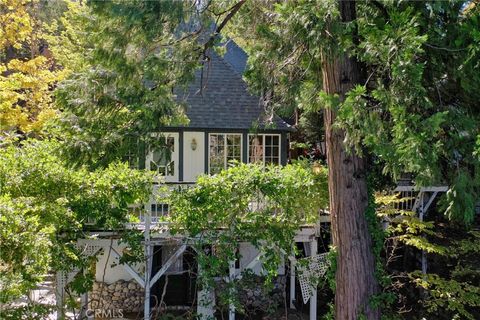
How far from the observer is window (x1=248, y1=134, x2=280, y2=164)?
1191 cm

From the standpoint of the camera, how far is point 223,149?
11.9 meters

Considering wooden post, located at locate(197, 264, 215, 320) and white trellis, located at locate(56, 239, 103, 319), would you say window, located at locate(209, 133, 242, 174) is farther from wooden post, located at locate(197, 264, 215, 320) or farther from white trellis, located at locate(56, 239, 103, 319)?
white trellis, located at locate(56, 239, 103, 319)

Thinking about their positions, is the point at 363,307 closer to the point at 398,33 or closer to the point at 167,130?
the point at 398,33

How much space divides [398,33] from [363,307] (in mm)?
4044

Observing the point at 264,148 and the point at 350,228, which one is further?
the point at 264,148

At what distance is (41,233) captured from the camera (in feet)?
15.2

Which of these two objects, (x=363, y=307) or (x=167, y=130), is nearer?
(x=363, y=307)

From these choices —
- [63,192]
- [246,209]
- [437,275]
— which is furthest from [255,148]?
[63,192]

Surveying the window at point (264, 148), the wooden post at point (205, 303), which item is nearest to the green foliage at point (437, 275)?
the wooden post at point (205, 303)

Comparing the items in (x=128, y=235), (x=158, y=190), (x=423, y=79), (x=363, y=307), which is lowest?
(x=363, y=307)

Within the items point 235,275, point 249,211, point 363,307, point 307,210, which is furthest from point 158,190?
point 363,307

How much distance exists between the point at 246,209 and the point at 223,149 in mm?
4871

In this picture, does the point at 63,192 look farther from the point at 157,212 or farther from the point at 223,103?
the point at 223,103

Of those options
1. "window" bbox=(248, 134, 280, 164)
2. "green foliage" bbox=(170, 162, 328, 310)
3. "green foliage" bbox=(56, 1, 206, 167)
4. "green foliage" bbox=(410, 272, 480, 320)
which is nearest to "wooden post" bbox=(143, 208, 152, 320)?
"green foliage" bbox=(170, 162, 328, 310)
